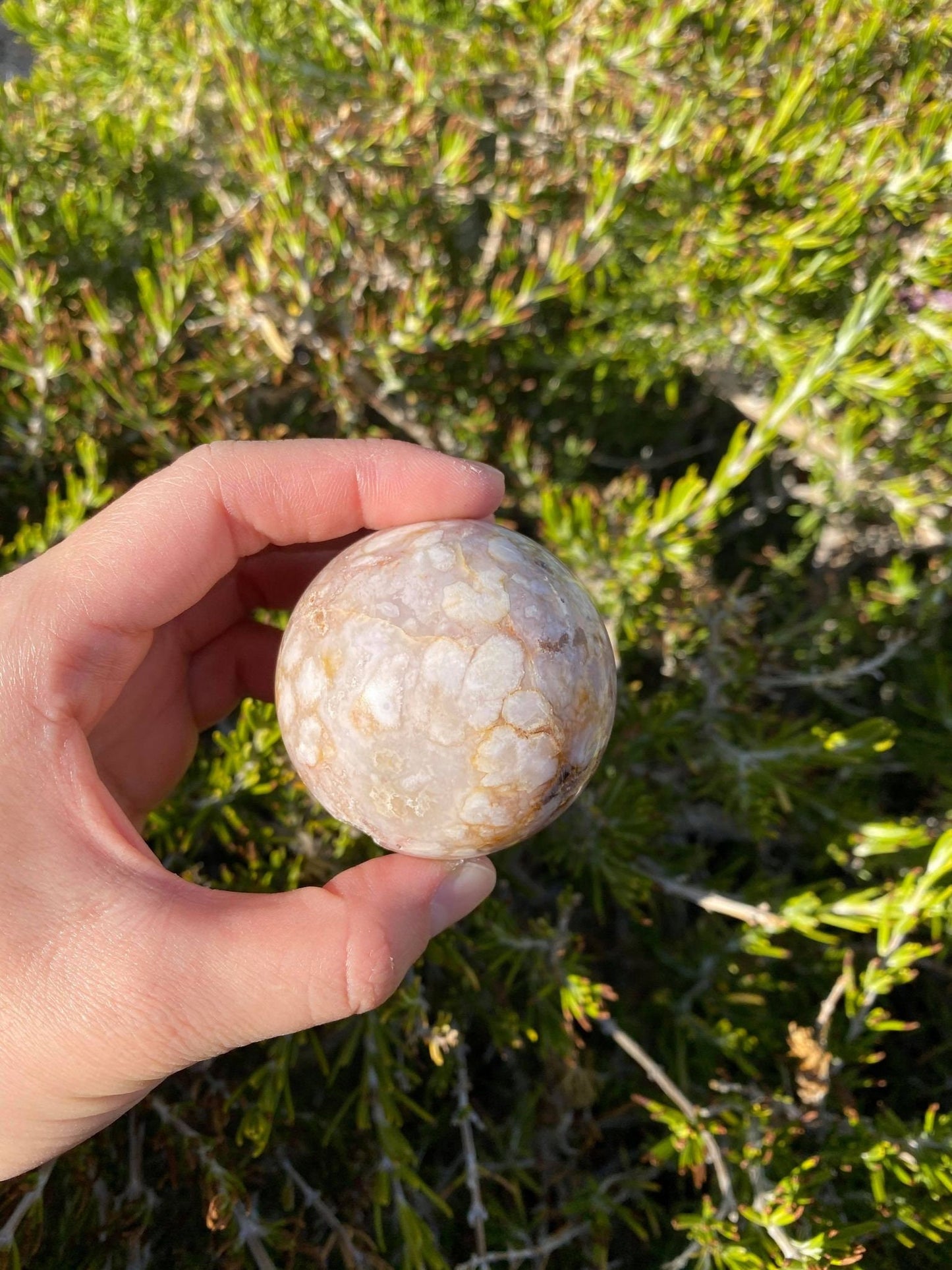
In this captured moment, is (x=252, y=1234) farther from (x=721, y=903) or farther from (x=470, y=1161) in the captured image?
(x=721, y=903)

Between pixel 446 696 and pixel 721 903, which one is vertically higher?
pixel 446 696

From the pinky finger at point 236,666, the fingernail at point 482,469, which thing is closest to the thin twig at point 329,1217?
the pinky finger at point 236,666

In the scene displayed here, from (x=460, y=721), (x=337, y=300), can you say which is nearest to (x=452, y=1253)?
(x=460, y=721)

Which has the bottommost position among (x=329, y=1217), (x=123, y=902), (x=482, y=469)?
(x=329, y=1217)

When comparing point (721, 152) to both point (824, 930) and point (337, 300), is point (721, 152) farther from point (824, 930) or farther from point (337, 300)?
point (824, 930)

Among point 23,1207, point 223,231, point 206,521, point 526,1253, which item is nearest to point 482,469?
point 206,521

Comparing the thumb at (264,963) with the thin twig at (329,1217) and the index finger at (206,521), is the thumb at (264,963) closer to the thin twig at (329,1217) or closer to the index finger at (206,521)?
the index finger at (206,521)

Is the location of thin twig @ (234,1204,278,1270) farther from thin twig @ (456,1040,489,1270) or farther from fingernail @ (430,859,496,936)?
fingernail @ (430,859,496,936)
